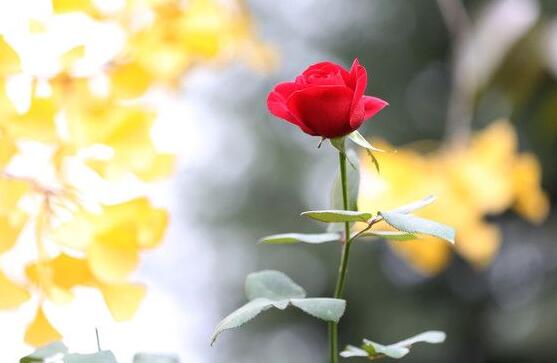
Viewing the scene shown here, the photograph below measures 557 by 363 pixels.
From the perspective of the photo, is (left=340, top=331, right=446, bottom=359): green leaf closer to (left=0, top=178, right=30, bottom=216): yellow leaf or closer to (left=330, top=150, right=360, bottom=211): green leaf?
(left=330, top=150, right=360, bottom=211): green leaf

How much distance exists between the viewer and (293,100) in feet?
1.08

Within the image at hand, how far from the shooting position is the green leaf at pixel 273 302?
0.31m

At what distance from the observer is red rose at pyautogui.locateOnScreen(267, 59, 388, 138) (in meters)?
0.32

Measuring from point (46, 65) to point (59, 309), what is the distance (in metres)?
0.12

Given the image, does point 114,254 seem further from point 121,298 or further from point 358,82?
point 358,82

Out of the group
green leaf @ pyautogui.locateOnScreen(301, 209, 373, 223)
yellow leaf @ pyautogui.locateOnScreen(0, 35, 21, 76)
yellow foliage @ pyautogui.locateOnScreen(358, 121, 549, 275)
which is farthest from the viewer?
yellow foliage @ pyautogui.locateOnScreen(358, 121, 549, 275)

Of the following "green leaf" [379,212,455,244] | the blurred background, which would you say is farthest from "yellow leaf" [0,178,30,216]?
"green leaf" [379,212,455,244]

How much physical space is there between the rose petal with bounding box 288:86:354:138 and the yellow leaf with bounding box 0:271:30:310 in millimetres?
160

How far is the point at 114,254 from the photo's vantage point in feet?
1.36

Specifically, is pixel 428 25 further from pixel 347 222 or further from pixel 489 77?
pixel 347 222

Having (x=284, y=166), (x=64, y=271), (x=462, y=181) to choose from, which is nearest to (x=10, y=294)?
(x=64, y=271)

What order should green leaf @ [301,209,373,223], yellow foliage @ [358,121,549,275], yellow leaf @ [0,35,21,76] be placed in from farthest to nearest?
yellow foliage @ [358,121,549,275]
yellow leaf @ [0,35,21,76]
green leaf @ [301,209,373,223]

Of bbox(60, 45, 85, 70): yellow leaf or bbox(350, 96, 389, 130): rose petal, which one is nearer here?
bbox(350, 96, 389, 130): rose petal

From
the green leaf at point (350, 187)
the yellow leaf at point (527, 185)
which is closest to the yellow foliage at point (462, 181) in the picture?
the yellow leaf at point (527, 185)
